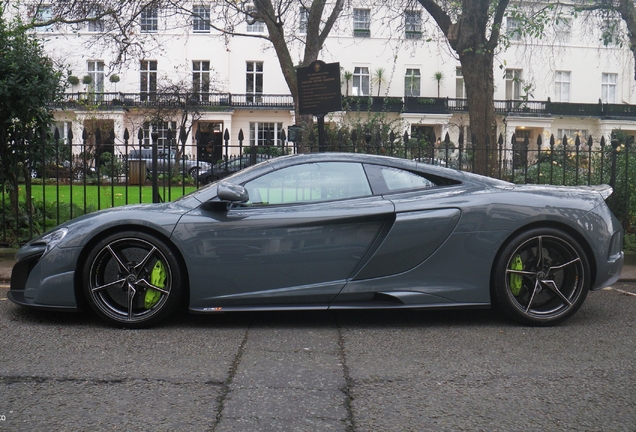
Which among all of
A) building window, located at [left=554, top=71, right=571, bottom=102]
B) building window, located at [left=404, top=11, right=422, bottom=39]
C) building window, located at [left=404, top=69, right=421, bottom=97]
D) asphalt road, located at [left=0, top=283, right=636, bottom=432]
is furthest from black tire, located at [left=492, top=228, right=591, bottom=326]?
building window, located at [left=554, top=71, right=571, bottom=102]

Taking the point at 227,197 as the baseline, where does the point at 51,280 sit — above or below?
below

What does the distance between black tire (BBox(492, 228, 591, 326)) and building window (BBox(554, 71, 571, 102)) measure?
42.7m

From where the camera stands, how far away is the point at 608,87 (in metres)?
45.8

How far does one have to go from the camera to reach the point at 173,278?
4.76m

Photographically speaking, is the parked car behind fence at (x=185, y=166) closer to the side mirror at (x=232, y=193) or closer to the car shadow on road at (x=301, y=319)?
the car shadow on road at (x=301, y=319)

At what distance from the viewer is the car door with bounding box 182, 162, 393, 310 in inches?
187

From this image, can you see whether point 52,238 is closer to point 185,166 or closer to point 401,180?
point 401,180

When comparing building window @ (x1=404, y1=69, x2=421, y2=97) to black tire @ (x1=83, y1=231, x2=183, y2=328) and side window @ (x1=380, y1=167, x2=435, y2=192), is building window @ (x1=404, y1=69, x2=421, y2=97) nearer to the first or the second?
side window @ (x1=380, y1=167, x2=435, y2=192)

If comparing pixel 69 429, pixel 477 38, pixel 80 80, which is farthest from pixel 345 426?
pixel 80 80

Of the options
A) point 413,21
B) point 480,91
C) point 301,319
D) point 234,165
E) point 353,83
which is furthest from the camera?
point 353,83

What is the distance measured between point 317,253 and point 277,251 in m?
0.28

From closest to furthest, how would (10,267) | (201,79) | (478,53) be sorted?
(10,267), (478,53), (201,79)

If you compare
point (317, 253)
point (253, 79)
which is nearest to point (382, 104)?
point (253, 79)

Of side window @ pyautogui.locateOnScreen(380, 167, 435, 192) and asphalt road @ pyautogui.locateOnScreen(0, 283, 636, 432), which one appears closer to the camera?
asphalt road @ pyautogui.locateOnScreen(0, 283, 636, 432)
